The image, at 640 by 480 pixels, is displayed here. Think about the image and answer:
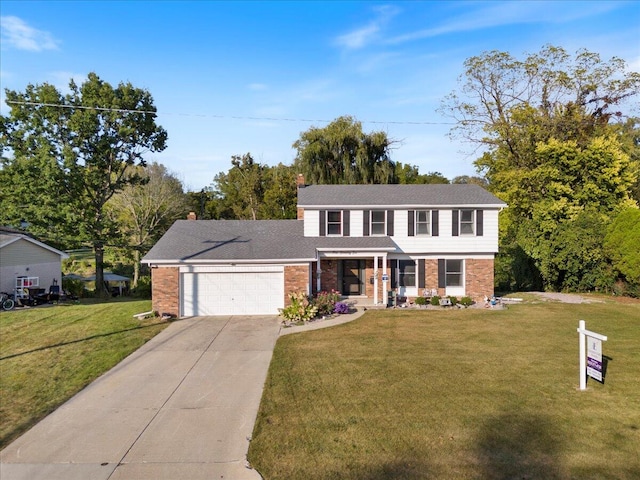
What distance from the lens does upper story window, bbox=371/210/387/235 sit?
69.8 feet

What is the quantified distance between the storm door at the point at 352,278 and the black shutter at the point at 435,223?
3.97 meters

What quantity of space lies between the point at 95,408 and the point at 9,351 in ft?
22.4

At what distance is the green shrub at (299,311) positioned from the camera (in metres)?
17.2

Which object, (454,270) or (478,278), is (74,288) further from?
(478,278)

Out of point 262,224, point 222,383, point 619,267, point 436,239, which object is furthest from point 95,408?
point 619,267

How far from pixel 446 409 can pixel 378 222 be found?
13307 mm

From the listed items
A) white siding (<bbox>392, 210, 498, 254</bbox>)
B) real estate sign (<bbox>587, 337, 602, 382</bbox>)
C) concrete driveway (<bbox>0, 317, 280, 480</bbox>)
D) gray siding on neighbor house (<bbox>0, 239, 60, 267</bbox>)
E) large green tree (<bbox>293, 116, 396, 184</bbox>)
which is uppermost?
large green tree (<bbox>293, 116, 396, 184</bbox>)

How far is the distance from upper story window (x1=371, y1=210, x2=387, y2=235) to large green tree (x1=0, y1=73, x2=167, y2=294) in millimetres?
15149

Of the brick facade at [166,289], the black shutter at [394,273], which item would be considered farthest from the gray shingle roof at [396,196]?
the brick facade at [166,289]

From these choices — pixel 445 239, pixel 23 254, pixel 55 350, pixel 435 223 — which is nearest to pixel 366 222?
pixel 435 223

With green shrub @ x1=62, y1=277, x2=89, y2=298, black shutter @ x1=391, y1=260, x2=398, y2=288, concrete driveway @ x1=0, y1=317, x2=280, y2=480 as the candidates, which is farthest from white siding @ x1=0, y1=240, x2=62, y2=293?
black shutter @ x1=391, y1=260, x2=398, y2=288

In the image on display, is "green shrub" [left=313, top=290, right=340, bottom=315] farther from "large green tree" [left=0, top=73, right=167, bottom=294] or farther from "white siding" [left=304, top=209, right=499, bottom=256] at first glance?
"large green tree" [left=0, top=73, right=167, bottom=294]

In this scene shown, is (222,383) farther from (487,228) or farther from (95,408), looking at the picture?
(487,228)

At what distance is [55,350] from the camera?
1366 centimetres
